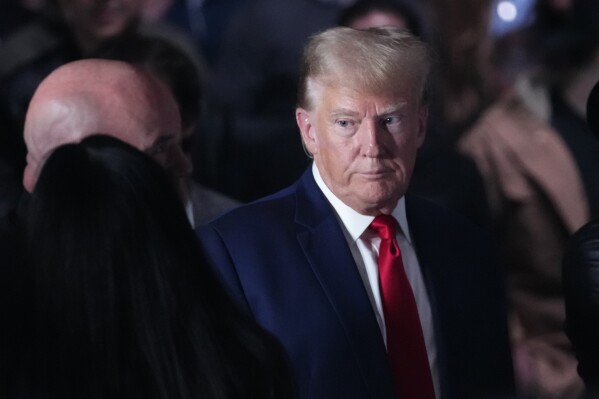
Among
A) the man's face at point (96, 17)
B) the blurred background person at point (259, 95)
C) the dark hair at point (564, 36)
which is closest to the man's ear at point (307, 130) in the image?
the blurred background person at point (259, 95)

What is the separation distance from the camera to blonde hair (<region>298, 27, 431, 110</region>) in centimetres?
256

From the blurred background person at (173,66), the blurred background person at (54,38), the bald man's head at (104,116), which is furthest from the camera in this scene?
the blurred background person at (54,38)

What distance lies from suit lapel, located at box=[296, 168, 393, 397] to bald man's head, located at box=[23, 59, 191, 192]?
1.44 ft

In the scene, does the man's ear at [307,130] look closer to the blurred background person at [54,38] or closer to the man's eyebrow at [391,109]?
the man's eyebrow at [391,109]

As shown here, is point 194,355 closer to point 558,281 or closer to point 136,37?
point 136,37

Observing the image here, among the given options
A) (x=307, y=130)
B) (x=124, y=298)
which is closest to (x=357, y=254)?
(x=307, y=130)

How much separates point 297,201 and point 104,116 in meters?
0.51

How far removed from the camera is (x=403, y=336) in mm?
2564

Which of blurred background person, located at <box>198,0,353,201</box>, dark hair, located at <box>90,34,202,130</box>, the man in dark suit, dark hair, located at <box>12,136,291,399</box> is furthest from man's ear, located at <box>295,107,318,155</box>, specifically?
blurred background person, located at <box>198,0,353,201</box>

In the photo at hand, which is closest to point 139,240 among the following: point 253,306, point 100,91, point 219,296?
point 219,296

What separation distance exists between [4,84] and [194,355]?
2.20 m

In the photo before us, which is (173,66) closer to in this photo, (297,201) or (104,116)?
(104,116)

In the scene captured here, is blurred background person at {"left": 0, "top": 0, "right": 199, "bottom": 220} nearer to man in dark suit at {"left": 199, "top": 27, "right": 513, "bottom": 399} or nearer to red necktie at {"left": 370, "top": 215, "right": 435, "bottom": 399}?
man in dark suit at {"left": 199, "top": 27, "right": 513, "bottom": 399}

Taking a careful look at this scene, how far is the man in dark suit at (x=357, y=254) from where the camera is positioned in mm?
2516
